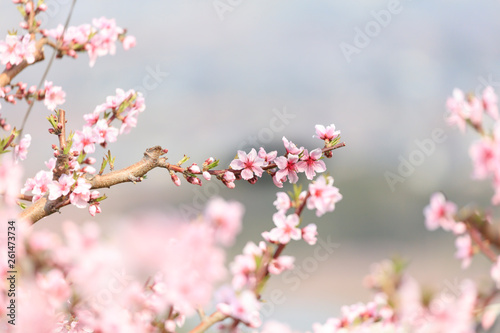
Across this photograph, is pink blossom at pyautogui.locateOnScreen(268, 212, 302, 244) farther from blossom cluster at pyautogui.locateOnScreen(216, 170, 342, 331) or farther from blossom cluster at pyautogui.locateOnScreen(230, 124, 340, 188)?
blossom cluster at pyautogui.locateOnScreen(230, 124, 340, 188)

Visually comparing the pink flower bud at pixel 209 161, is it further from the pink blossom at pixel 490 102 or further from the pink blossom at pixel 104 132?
the pink blossom at pixel 490 102

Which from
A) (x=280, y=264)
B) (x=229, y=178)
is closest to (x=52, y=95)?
(x=229, y=178)

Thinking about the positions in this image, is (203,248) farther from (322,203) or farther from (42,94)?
(42,94)

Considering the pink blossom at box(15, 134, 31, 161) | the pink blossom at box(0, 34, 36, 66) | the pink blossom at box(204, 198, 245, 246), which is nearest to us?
the pink blossom at box(204, 198, 245, 246)

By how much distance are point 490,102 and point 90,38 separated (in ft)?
10.0

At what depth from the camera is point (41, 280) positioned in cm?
150

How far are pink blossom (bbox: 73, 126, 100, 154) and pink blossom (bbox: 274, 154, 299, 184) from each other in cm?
119

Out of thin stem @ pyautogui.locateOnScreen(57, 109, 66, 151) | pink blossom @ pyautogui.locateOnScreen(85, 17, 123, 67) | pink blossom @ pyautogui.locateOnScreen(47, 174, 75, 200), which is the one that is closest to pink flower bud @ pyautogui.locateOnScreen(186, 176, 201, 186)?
pink blossom @ pyautogui.locateOnScreen(47, 174, 75, 200)

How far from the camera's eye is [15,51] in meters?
3.39

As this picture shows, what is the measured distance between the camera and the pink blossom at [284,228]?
65.8 inches

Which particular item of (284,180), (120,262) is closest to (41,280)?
(120,262)

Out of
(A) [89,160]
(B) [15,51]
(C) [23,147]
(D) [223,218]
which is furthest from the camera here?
(B) [15,51]

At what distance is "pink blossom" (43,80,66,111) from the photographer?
3.62 metres

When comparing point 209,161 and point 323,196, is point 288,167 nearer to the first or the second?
point 209,161
